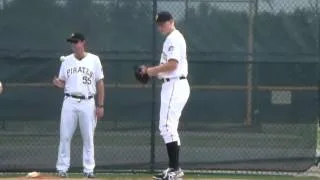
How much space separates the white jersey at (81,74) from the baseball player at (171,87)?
4.05 ft

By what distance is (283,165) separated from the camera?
10.1 m

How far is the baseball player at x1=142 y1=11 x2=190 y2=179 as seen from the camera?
25.4 ft

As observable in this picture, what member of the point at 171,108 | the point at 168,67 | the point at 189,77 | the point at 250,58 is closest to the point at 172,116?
the point at 171,108

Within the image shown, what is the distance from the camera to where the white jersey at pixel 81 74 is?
884 cm

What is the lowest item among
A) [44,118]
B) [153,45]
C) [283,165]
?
[283,165]

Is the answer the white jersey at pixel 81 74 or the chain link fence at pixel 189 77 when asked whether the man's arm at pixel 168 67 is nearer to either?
the white jersey at pixel 81 74

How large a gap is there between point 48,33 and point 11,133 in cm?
149

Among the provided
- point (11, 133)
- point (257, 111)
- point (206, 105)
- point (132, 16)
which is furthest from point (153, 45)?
point (11, 133)

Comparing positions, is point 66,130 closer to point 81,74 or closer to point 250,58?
point 81,74

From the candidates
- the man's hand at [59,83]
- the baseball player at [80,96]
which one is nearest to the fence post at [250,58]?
the baseball player at [80,96]

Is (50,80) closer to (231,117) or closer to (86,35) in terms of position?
(86,35)

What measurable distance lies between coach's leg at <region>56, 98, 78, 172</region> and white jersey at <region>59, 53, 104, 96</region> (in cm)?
20

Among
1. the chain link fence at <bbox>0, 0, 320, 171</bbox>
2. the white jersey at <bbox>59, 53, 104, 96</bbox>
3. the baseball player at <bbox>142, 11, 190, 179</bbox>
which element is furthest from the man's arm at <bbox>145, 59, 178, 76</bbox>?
the chain link fence at <bbox>0, 0, 320, 171</bbox>

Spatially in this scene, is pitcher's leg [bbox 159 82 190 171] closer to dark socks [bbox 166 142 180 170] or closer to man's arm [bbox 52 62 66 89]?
dark socks [bbox 166 142 180 170]
